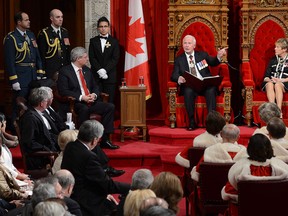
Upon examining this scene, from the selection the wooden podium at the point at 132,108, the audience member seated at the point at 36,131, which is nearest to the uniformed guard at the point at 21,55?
the wooden podium at the point at 132,108

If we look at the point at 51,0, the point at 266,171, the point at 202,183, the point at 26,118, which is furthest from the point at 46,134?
the point at 51,0

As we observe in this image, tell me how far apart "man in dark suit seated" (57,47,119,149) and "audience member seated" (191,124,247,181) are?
310 centimetres

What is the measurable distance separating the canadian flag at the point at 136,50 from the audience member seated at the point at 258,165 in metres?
5.18

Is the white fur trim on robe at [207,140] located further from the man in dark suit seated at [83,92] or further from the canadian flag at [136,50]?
the canadian flag at [136,50]

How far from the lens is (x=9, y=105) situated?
1130 cm

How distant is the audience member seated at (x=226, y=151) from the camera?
6.54m

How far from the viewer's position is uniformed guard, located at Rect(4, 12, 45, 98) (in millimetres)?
10148

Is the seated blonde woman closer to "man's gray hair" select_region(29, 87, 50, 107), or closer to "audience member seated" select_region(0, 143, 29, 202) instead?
"audience member seated" select_region(0, 143, 29, 202)

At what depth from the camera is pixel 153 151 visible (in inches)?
381

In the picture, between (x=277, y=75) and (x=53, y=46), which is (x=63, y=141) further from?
(x=277, y=75)

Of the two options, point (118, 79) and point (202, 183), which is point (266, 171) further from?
point (118, 79)

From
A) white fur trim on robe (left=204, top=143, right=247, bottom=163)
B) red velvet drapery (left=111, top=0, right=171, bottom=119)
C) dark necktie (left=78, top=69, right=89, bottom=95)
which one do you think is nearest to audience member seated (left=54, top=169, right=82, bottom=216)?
white fur trim on robe (left=204, top=143, right=247, bottom=163)

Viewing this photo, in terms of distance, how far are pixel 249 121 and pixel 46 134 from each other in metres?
3.70

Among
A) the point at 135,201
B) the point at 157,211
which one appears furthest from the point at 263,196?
the point at 157,211
